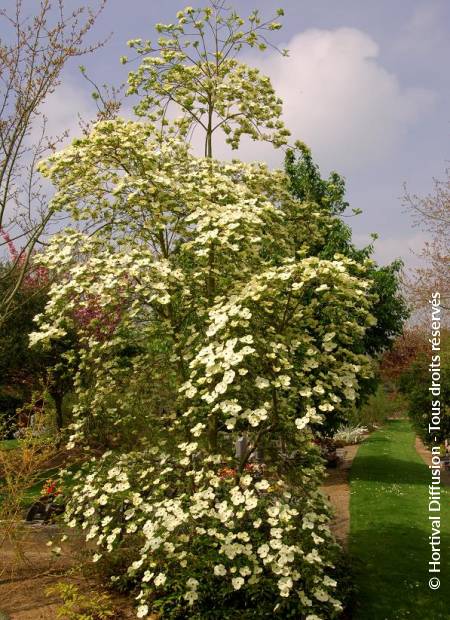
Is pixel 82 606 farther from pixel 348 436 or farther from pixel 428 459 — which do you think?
pixel 348 436

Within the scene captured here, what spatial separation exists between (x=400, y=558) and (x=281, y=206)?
6.00 metres

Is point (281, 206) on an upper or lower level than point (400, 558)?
upper

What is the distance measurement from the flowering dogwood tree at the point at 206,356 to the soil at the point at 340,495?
1.63 meters

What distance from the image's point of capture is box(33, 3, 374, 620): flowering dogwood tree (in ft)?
18.3

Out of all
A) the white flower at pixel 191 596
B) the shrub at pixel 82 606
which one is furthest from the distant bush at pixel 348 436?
the white flower at pixel 191 596

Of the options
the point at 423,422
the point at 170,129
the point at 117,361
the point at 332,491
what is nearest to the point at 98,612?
the point at 117,361

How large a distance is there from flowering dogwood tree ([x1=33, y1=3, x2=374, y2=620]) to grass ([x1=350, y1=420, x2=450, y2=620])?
1.65 m

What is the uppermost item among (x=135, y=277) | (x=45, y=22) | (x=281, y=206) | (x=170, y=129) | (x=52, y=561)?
(x=45, y=22)

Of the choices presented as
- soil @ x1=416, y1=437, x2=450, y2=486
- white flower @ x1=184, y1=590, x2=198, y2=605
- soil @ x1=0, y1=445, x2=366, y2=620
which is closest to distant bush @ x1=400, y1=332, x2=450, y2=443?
soil @ x1=416, y1=437, x2=450, y2=486

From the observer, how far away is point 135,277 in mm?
6559

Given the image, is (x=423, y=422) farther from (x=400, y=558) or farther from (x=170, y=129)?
(x=170, y=129)

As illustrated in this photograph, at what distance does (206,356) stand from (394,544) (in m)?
6.58

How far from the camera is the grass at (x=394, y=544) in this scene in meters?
7.21

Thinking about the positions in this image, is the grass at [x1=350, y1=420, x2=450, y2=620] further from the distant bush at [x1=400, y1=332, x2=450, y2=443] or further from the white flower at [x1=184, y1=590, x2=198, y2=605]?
the white flower at [x1=184, y1=590, x2=198, y2=605]
